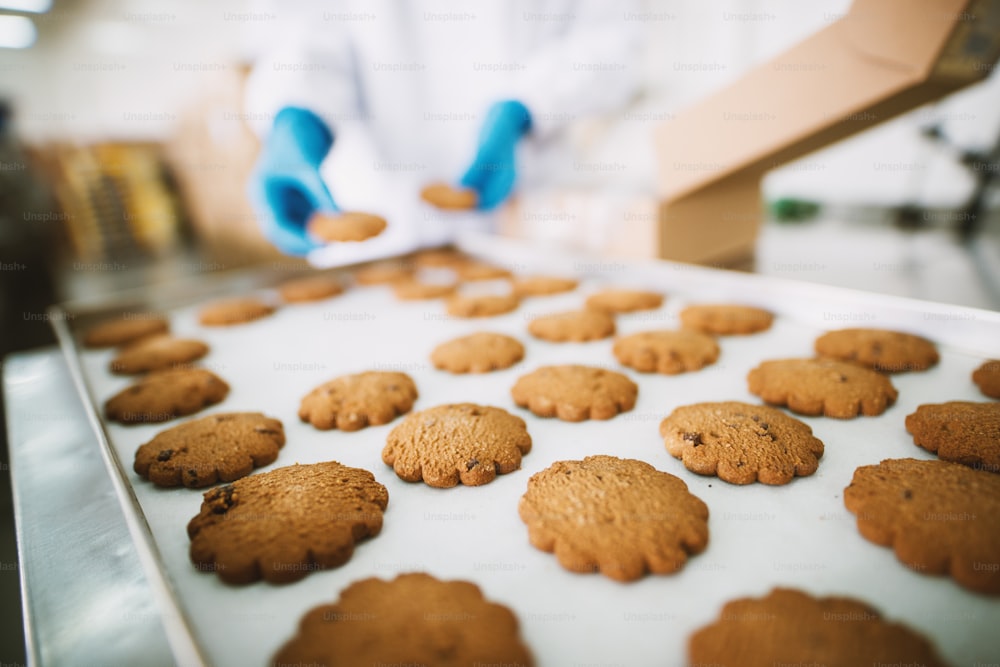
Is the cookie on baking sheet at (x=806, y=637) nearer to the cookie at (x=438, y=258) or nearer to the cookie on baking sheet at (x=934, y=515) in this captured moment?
the cookie on baking sheet at (x=934, y=515)

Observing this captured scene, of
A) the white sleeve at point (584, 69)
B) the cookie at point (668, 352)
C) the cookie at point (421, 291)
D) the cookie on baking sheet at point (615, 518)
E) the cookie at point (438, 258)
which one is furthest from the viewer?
the cookie at point (438, 258)

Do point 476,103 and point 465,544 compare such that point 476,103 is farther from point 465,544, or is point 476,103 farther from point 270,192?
point 465,544

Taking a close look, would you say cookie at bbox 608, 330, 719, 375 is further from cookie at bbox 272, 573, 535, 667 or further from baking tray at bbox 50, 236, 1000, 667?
cookie at bbox 272, 573, 535, 667

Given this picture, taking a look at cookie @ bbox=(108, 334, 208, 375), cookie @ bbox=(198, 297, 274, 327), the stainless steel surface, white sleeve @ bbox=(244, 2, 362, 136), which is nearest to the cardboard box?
white sleeve @ bbox=(244, 2, 362, 136)

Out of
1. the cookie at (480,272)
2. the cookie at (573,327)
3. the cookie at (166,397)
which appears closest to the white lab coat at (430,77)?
the cookie at (480,272)

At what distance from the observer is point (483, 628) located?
21.1 inches

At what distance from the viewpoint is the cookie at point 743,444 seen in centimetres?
75

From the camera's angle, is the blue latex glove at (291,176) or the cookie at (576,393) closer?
the cookie at (576,393)

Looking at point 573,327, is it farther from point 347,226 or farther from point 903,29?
point 903,29

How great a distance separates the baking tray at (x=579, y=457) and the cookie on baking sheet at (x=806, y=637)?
26 mm

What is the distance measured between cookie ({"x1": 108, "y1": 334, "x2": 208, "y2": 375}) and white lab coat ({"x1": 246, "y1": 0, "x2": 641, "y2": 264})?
2.92 ft

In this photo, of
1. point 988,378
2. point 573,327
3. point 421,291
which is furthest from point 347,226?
point 988,378

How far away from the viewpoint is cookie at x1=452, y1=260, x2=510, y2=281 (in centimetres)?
187

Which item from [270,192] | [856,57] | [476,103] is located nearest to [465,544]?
[856,57]
